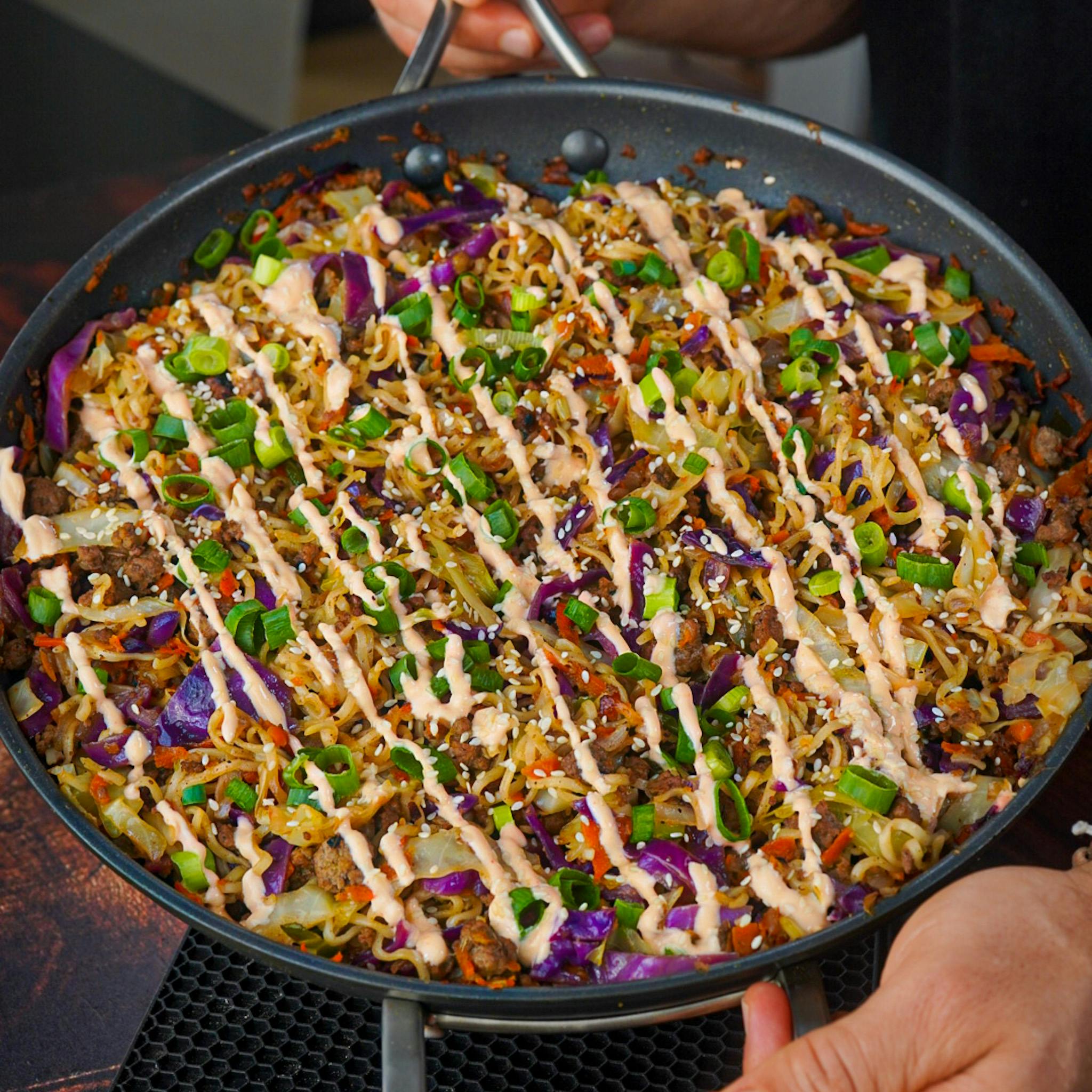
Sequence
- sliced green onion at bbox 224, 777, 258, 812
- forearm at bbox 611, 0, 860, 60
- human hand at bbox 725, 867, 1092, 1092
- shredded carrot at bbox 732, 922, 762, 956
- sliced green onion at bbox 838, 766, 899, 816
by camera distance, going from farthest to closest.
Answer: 1. forearm at bbox 611, 0, 860, 60
2. sliced green onion at bbox 224, 777, 258, 812
3. sliced green onion at bbox 838, 766, 899, 816
4. shredded carrot at bbox 732, 922, 762, 956
5. human hand at bbox 725, 867, 1092, 1092

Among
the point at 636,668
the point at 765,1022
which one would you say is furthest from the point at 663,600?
the point at 765,1022

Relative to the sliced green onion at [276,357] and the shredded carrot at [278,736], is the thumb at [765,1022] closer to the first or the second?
the shredded carrot at [278,736]

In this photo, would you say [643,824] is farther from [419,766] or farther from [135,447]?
[135,447]

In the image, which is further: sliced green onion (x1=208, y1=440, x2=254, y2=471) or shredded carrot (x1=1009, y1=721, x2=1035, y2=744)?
sliced green onion (x1=208, y1=440, x2=254, y2=471)

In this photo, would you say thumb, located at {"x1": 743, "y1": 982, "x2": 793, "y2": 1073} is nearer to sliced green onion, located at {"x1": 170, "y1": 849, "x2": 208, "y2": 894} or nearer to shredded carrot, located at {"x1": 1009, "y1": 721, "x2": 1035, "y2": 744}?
shredded carrot, located at {"x1": 1009, "y1": 721, "x2": 1035, "y2": 744}

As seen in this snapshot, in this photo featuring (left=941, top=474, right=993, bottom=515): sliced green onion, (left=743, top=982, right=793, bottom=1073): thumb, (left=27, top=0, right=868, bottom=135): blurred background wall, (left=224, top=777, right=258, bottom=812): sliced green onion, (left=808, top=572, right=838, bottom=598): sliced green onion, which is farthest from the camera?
(left=27, top=0, right=868, bottom=135): blurred background wall

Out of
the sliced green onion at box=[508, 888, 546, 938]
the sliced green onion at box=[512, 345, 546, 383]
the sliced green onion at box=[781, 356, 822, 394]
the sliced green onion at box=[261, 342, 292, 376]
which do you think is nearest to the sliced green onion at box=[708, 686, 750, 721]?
the sliced green onion at box=[508, 888, 546, 938]
